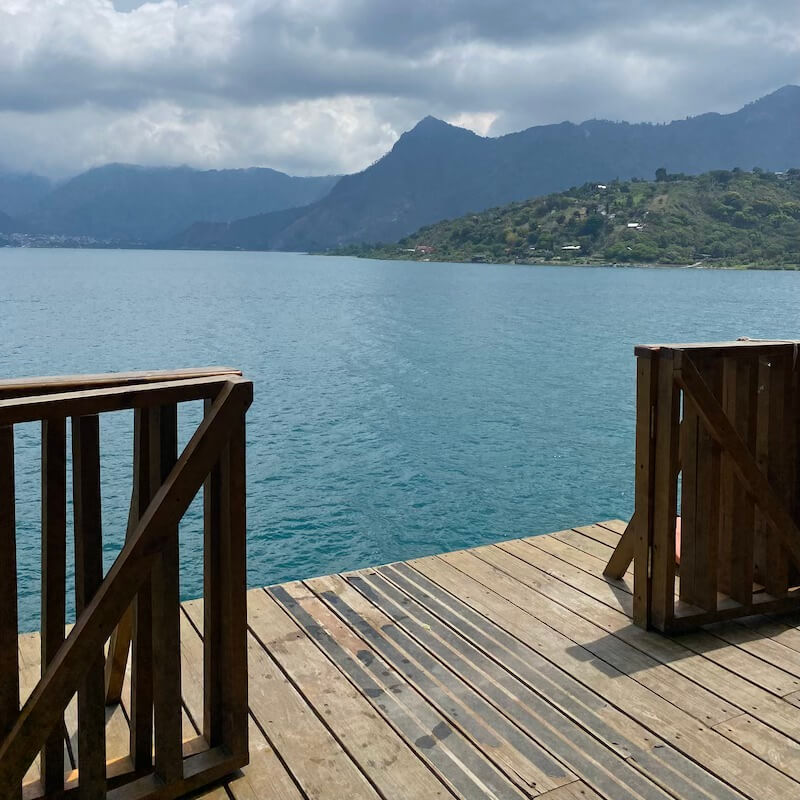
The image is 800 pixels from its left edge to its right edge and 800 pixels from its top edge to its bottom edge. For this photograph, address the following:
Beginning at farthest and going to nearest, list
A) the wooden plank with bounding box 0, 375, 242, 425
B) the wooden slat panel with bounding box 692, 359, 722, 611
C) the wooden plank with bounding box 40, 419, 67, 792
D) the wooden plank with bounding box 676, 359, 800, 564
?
the wooden slat panel with bounding box 692, 359, 722, 611 → the wooden plank with bounding box 676, 359, 800, 564 → the wooden plank with bounding box 40, 419, 67, 792 → the wooden plank with bounding box 0, 375, 242, 425

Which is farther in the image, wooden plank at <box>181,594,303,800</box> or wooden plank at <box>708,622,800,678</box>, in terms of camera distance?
wooden plank at <box>708,622,800,678</box>

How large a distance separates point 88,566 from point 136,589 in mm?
167

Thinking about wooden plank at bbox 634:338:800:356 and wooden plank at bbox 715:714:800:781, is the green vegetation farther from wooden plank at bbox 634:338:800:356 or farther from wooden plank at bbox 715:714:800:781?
wooden plank at bbox 715:714:800:781

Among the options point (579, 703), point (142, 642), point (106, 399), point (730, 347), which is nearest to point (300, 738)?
point (142, 642)

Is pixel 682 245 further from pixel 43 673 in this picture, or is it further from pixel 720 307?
pixel 43 673

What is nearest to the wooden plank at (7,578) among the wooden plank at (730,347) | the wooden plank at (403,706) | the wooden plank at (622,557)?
the wooden plank at (403,706)

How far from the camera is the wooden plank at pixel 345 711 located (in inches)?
120

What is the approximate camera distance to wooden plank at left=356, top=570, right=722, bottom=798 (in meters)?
3.07

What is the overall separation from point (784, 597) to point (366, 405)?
19939 millimetres

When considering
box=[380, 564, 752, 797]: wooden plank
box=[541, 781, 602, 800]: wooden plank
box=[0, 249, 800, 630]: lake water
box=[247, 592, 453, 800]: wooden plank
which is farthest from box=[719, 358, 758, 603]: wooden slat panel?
box=[0, 249, 800, 630]: lake water

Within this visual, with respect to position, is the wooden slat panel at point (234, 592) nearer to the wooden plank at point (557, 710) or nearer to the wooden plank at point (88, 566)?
the wooden plank at point (88, 566)

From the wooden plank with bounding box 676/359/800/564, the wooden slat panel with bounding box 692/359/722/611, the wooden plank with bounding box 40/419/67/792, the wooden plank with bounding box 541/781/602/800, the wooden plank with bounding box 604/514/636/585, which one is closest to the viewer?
the wooden plank with bounding box 40/419/67/792

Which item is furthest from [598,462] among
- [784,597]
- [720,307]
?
[720,307]

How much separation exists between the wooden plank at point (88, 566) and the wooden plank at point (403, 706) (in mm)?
1206
